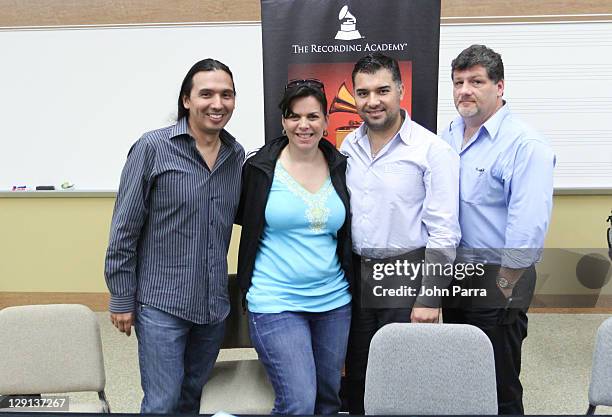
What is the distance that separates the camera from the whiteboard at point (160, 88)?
3500 mm

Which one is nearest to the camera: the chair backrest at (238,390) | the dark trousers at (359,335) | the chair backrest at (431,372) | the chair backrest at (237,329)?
the chair backrest at (431,372)

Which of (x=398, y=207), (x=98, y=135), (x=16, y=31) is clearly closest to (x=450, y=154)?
(x=398, y=207)

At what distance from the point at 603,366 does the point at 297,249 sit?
3.55ft

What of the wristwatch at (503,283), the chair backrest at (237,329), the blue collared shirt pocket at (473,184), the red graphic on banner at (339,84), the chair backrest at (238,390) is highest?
the red graphic on banner at (339,84)

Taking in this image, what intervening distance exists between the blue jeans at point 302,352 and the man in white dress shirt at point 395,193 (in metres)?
0.17

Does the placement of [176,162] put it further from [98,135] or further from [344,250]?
[98,135]

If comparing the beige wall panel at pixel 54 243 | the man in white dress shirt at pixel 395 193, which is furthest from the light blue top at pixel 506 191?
the beige wall panel at pixel 54 243

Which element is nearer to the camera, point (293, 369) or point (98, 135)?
point (293, 369)

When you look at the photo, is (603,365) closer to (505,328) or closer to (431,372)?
(505,328)

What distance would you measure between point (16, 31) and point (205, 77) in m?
2.84

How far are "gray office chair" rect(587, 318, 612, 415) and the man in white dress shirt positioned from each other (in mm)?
542

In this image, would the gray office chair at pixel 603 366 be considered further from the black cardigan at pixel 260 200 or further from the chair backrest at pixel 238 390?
the chair backrest at pixel 238 390

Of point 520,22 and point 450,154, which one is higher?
point 520,22

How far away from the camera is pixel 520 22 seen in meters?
3.48
